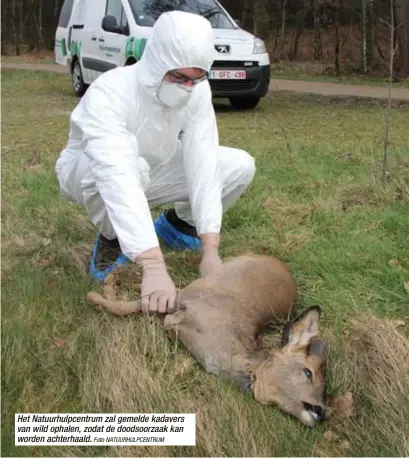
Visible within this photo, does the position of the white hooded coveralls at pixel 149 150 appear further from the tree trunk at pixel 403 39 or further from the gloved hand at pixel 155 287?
the tree trunk at pixel 403 39

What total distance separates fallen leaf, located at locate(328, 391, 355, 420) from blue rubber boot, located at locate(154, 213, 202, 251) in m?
1.56

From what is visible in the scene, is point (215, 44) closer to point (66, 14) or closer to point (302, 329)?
point (66, 14)

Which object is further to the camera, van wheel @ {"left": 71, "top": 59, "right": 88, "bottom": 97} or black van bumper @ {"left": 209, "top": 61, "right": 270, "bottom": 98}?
van wheel @ {"left": 71, "top": 59, "right": 88, "bottom": 97}

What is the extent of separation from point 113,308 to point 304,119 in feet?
22.0

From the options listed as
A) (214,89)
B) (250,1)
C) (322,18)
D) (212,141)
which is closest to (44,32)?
(250,1)

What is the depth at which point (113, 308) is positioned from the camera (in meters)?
3.08

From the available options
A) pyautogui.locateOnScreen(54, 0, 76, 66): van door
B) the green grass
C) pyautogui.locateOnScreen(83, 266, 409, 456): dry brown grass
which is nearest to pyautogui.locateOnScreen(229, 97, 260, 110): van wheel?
the green grass

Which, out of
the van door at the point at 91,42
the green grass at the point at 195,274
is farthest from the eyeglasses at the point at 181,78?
the van door at the point at 91,42

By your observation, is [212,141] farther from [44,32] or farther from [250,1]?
[44,32]

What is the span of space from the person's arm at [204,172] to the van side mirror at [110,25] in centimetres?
695

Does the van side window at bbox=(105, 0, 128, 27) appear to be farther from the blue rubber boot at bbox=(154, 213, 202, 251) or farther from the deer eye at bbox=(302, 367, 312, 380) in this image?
the deer eye at bbox=(302, 367, 312, 380)

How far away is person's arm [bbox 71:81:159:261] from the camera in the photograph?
301 cm
